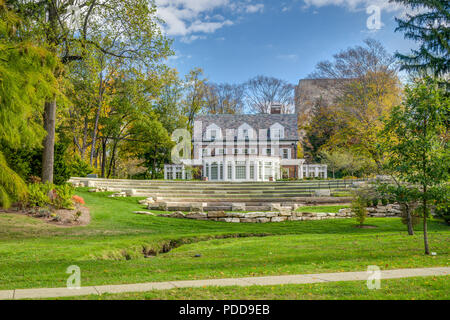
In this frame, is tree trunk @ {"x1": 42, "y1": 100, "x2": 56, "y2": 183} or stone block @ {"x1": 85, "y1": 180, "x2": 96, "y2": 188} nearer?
tree trunk @ {"x1": 42, "y1": 100, "x2": 56, "y2": 183}

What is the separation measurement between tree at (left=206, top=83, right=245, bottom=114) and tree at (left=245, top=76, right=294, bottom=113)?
1.32 m

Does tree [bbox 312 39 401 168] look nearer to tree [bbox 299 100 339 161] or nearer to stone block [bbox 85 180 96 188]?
tree [bbox 299 100 339 161]

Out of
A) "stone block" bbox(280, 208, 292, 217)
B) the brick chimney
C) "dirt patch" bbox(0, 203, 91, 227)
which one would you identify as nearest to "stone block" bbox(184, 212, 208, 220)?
"stone block" bbox(280, 208, 292, 217)

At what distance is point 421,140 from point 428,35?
16.2 m

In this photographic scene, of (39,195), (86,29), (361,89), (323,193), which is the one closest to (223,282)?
(39,195)

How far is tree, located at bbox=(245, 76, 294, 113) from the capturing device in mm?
52906

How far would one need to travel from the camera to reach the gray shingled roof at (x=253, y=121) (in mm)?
41719

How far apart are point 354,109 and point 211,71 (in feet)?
66.1

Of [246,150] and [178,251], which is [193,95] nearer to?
[246,150]

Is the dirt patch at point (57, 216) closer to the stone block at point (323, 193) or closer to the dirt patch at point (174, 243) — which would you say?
the dirt patch at point (174, 243)

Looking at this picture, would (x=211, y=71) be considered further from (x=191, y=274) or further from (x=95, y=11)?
(x=191, y=274)

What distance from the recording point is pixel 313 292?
492 centimetres

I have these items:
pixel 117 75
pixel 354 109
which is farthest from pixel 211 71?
pixel 354 109

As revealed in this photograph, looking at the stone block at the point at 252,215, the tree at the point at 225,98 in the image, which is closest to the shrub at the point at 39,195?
the stone block at the point at 252,215
